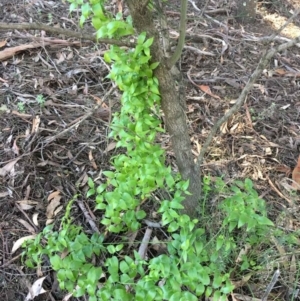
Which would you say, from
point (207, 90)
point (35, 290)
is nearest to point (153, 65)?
point (35, 290)

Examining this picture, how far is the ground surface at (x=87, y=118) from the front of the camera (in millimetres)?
2029

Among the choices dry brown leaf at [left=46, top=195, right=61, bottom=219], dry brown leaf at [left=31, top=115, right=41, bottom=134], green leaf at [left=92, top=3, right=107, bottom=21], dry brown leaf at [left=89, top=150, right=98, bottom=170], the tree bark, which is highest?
green leaf at [left=92, top=3, right=107, bottom=21]

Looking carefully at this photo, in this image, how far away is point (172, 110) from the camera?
164 cm

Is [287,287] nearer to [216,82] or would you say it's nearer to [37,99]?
[216,82]

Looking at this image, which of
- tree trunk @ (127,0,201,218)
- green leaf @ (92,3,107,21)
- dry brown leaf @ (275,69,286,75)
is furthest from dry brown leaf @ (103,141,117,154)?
dry brown leaf @ (275,69,286,75)

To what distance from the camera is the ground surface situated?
2.03 m

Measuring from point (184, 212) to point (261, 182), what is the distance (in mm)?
529

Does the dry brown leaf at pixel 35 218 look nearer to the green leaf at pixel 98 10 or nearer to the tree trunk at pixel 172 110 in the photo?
the tree trunk at pixel 172 110

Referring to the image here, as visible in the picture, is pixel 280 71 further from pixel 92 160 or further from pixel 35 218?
pixel 35 218

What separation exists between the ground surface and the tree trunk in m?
0.25

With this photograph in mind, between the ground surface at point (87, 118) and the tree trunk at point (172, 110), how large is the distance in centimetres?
25

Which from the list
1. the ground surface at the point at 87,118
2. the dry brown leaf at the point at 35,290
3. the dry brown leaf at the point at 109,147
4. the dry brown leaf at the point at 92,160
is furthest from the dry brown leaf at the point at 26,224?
the dry brown leaf at the point at 109,147

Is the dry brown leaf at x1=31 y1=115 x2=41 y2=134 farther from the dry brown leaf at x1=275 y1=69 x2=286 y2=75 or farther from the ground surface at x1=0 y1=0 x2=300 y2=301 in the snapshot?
the dry brown leaf at x1=275 y1=69 x2=286 y2=75

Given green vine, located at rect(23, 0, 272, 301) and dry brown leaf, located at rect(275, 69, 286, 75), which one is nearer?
green vine, located at rect(23, 0, 272, 301)
